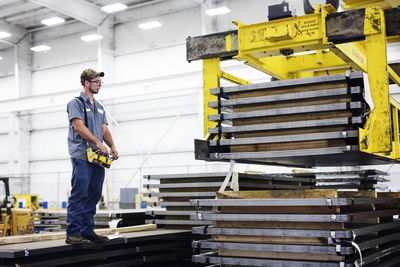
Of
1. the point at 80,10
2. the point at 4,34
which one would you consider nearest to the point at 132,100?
the point at 80,10

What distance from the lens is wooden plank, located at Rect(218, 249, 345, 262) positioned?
3.58 metres

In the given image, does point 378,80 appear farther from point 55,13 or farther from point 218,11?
point 55,13

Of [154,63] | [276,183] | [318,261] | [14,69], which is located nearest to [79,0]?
[154,63]

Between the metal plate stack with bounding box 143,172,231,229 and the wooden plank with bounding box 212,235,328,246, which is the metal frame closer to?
the wooden plank with bounding box 212,235,328,246

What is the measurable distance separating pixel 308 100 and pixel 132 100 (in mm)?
18729

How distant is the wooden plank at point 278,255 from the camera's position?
3583 millimetres

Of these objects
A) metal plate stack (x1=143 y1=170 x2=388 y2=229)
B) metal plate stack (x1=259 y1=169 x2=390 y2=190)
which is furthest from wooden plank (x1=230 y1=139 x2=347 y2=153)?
metal plate stack (x1=259 y1=169 x2=390 y2=190)

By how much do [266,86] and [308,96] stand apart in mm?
360

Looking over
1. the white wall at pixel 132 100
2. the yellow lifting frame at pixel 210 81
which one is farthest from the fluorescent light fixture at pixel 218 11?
the yellow lifting frame at pixel 210 81

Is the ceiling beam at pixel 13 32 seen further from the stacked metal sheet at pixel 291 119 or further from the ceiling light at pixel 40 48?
the stacked metal sheet at pixel 291 119

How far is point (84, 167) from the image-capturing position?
471cm

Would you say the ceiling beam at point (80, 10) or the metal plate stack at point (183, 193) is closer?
the metal plate stack at point (183, 193)

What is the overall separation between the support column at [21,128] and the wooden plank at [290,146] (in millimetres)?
22209

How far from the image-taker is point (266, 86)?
4098mm
